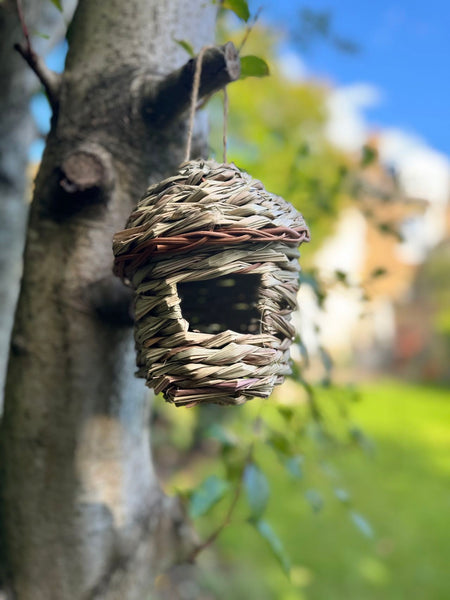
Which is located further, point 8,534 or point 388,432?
point 388,432

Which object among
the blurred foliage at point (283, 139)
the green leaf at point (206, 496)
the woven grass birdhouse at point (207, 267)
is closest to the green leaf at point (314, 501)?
the green leaf at point (206, 496)

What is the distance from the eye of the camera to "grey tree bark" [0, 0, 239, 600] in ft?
3.30

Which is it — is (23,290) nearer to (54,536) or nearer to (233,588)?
(54,536)

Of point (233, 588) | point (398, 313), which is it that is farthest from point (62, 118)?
point (398, 313)

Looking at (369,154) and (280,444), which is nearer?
(280,444)

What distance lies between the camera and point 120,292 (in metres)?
0.97

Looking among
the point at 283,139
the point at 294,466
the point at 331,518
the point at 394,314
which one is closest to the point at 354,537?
the point at 331,518

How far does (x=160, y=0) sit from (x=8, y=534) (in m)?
1.11

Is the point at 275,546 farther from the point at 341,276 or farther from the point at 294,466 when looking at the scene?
the point at 341,276

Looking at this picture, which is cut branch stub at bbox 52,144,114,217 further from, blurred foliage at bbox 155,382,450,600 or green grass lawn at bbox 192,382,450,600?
green grass lawn at bbox 192,382,450,600

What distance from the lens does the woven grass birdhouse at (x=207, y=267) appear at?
70cm

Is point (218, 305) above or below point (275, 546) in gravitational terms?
above

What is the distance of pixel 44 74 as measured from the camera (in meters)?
1.02

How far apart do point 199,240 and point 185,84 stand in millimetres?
341
